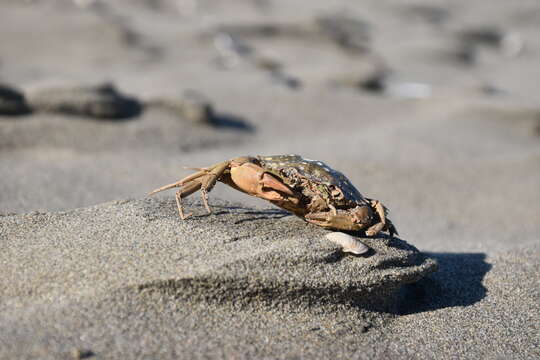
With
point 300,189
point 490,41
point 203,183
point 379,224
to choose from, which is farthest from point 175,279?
point 490,41

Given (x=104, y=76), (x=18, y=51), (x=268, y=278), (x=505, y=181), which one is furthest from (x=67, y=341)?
(x=18, y=51)

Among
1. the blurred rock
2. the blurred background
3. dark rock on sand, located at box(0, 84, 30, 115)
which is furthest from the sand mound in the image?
the blurred rock

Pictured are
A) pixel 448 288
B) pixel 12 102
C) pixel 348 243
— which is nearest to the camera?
pixel 348 243

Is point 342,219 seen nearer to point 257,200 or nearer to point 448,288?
point 448,288

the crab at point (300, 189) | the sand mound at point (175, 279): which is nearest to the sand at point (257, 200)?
the sand mound at point (175, 279)

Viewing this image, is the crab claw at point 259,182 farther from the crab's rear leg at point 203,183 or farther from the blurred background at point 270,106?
the blurred background at point 270,106
